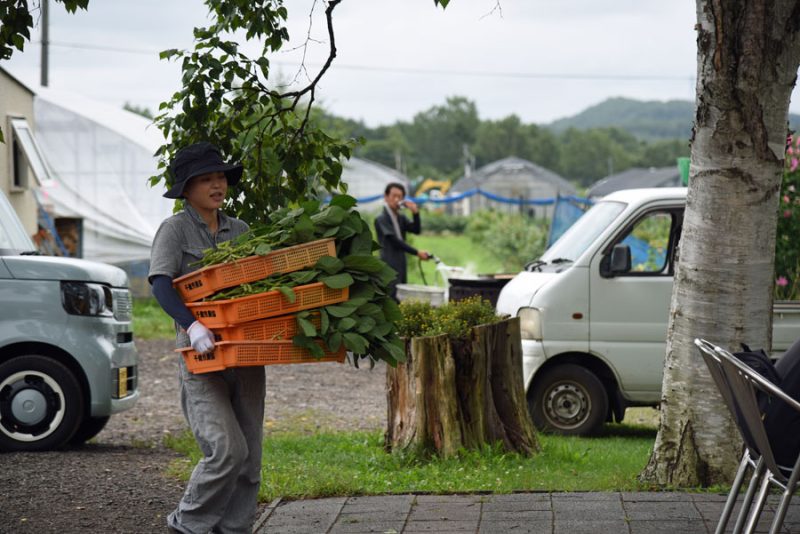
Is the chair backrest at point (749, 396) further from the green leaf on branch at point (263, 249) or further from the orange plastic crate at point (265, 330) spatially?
the green leaf on branch at point (263, 249)

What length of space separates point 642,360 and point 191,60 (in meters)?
5.16

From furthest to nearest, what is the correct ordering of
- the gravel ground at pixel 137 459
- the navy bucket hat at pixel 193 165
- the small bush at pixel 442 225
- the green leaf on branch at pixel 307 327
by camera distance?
the small bush at pixel 442 225 → the gravel ground at pixel 137 459 → the navy bucket hat at pixel 193 165 → the green leaf on branch at pixel 307 327

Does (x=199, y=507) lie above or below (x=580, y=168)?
below

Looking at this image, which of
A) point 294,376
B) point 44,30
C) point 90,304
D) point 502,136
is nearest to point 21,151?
point 294,376

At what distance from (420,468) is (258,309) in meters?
3.07

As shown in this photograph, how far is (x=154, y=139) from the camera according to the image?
84.6 feet

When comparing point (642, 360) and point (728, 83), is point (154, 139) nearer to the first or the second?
point (642, 360)

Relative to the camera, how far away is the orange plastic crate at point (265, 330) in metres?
5.47

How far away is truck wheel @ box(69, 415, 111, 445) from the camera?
32.5 feet

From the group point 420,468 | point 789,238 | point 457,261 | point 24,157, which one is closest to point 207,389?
point 420,468

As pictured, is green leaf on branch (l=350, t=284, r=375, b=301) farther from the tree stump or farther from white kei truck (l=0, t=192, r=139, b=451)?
white kei truck (l=0, t=192, r=139, b=451)

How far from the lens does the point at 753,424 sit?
460cm

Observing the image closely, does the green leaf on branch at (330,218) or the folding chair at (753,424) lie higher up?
the green leaf on branch at (330,218)

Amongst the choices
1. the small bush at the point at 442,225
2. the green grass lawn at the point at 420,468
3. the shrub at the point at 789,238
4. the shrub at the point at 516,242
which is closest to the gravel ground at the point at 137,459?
the green grass lawn at the point at 420,468
